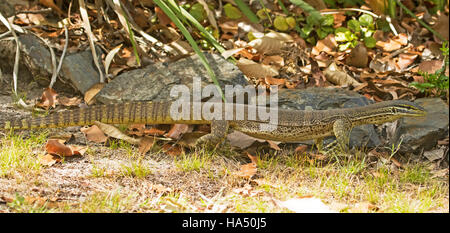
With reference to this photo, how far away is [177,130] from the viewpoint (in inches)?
205

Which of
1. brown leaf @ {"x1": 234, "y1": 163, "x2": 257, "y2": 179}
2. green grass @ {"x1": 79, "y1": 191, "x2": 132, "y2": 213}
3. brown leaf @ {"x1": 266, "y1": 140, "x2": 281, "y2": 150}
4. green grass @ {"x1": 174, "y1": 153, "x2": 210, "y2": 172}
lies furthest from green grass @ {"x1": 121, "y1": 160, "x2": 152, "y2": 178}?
brown leaf @ {"x1": 266, "y1": 140, "x2": 281, "y2": 150}

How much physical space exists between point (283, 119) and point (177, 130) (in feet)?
3.54

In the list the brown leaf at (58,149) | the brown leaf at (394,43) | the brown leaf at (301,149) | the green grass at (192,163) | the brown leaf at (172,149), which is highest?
the brown leaf at (394,43)

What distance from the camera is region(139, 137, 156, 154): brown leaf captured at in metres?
4.73

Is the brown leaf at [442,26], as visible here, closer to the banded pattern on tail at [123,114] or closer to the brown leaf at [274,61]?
the brown leaf at [274,61]

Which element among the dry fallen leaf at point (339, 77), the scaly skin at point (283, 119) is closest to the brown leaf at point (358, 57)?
the dry fallen leaf at point (339, 77)

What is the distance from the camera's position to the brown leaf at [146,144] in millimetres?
4730

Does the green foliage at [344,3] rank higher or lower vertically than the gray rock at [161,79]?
higher

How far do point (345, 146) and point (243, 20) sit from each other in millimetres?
2868

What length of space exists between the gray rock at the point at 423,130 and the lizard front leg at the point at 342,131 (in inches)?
20.7

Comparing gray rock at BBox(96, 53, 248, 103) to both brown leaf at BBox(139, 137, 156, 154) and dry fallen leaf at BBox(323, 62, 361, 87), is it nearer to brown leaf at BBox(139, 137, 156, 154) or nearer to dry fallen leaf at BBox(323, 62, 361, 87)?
brown leaf at BBox(139, 137, 156, 154)

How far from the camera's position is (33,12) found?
6695 millimetres

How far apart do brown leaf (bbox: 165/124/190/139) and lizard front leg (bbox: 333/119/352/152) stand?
59.2 inches
